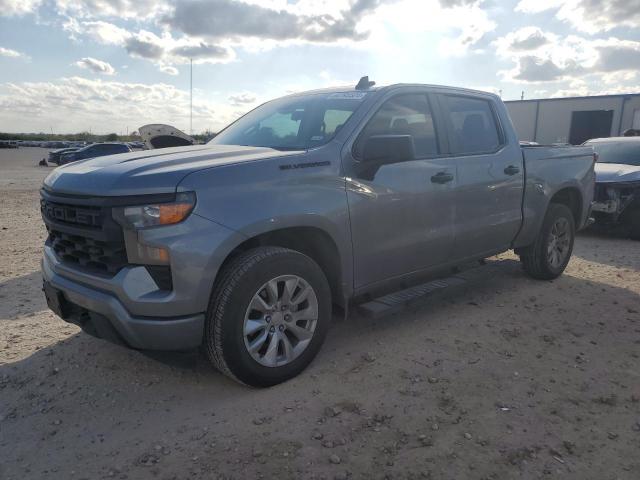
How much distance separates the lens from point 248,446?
2795 mm

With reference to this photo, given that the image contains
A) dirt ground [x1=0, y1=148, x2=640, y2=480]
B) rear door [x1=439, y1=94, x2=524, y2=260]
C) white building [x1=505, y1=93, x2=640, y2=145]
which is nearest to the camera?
dirt ground [x1=0, y1=148, x2=640, y2=480]

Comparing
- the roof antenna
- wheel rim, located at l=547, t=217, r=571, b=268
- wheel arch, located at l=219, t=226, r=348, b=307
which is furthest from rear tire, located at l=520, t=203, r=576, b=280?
wheel arch, located at l=219, t=226, r=348, b=307

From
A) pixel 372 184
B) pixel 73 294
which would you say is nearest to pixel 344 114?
pixel 372 184

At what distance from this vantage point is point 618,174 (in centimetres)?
852

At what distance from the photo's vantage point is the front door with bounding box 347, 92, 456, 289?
3751mm

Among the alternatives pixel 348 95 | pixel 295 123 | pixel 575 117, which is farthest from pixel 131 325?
pixel 575 117

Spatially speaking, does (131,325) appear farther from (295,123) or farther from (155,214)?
(295,123)

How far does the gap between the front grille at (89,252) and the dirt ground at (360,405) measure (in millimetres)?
644

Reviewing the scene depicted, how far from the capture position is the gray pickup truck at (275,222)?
2912 millimetres

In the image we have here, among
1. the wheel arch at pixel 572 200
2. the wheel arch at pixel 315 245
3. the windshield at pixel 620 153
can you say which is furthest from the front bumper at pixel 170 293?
the windshield at pixel 620 153

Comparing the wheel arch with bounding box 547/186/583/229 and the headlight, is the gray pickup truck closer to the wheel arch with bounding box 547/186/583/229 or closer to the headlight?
the headlight

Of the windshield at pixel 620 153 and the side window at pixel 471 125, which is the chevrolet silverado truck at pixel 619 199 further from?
the side window at pixel 471 125

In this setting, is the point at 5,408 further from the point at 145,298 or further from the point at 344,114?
the point at 344,114

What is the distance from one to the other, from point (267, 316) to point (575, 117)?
96.7 feet
